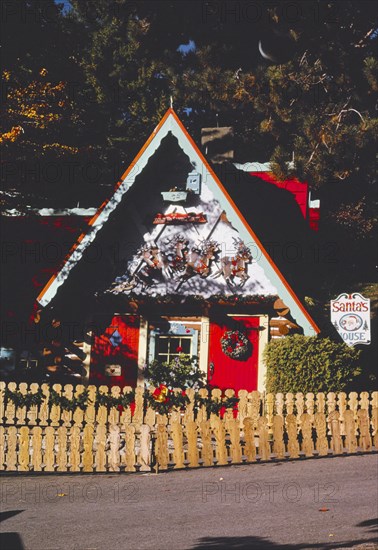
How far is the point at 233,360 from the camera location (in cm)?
1630

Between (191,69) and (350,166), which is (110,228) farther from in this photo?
(191,69)

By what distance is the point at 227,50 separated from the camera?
31438mm

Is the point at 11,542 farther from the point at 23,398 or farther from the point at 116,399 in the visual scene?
the point at 23,398

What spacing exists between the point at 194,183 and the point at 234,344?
4185 mm

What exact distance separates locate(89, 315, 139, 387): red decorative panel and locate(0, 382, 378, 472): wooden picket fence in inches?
90.0

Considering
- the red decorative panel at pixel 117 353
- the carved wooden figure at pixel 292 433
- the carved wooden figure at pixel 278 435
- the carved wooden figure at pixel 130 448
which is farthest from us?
the red decorative panel at pixel 117 353

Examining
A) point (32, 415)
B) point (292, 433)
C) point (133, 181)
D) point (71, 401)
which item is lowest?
point (292, 433)

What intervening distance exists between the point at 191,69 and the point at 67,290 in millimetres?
18974

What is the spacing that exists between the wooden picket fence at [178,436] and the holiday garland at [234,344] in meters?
1.80

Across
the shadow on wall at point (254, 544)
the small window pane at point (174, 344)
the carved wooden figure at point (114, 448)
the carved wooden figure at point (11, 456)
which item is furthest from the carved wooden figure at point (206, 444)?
the small window pane at point (174, 344)

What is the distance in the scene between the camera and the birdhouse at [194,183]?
16438 millimetres

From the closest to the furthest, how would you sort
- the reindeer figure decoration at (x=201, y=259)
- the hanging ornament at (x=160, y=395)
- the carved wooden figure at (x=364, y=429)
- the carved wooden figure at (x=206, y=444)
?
the carved wooden figure at (x=206, y=444) → the carved wooden figure at (x=364, y=429) → the hanging ornament at (x=160, y=395) → the reindeer figure decoration at (x=201, y=259)

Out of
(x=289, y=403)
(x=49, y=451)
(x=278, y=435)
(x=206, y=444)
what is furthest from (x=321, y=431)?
(x=49, y=451)

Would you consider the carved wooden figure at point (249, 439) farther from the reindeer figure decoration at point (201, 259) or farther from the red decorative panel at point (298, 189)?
the red decorative panel at point (298, 189)
